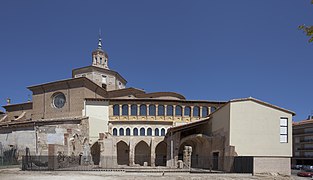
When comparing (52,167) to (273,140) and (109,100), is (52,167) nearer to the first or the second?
(109,100)

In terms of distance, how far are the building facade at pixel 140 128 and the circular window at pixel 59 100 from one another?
16 cm

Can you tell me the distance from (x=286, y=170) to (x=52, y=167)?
22.6 metres

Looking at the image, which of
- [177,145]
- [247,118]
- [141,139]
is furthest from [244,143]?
[141,139]

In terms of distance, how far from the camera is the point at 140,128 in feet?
128

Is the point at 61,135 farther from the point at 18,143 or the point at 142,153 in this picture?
the point at 142,153

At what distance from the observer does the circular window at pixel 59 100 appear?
38562 millimetres

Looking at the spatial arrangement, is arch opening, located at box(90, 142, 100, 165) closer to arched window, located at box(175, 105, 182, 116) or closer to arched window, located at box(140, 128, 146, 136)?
arched window, located at box(140, 128, 146, 136)

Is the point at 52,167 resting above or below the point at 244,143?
below

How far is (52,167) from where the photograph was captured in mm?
23719

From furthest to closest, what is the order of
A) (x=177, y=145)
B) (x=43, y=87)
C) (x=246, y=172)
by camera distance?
(x=43, y=87) < (x=177, y=145) < (x=246, y=172)

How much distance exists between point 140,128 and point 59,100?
13430 mm

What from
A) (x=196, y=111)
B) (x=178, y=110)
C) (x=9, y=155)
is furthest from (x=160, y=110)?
(x=9, y=155)

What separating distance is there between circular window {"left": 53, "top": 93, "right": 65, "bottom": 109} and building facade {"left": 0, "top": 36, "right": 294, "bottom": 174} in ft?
0.53

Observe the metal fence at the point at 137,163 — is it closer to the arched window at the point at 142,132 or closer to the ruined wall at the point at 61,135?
the ruined wall at the point at 61,135
